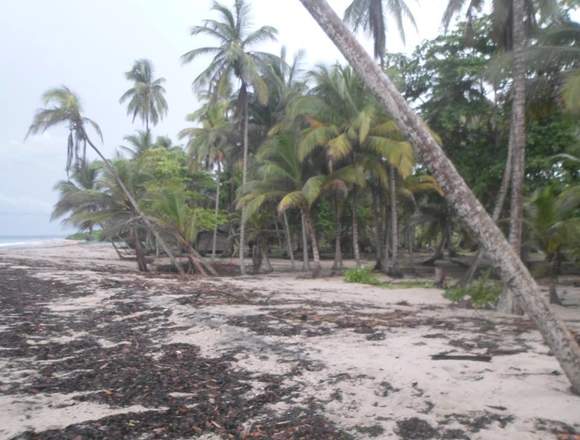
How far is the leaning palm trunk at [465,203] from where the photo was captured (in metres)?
3.99

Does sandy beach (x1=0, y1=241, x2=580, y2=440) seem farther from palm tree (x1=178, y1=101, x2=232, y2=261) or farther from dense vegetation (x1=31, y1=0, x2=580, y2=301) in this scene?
palm tree (x1=178, y1=101, x2=232, y2=261)

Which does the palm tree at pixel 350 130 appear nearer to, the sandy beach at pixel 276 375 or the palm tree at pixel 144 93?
the sandy beach at pixel 276 375

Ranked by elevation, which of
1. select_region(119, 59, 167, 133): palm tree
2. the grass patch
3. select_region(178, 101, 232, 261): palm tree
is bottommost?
the grass patch

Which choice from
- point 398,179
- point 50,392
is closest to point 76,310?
point 50,392

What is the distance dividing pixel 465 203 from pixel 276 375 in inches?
103

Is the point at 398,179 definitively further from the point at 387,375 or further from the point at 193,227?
the point at 387,375

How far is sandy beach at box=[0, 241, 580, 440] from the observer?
3809mm

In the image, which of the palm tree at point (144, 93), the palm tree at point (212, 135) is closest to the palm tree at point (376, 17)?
the palm tree at point (212, 135)

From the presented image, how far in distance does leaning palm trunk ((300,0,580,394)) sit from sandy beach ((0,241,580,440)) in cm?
54

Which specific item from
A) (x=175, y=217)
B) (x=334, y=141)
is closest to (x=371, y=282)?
(x=334, y=141)

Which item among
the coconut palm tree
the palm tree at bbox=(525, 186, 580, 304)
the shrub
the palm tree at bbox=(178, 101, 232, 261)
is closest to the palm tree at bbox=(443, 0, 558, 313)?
the palm tree at bbox=(525, 186, 580, 304)

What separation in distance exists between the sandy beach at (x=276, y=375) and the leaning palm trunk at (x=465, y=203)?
0.54m

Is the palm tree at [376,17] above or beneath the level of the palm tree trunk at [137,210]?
above

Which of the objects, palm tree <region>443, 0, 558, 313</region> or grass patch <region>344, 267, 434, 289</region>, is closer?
palm tree <region>443, 0, 558, 313</region>
